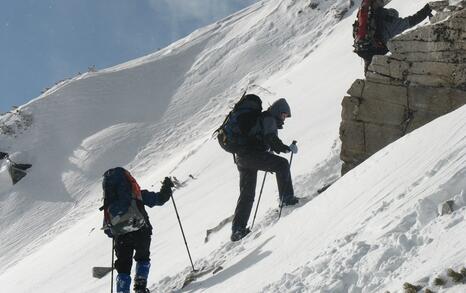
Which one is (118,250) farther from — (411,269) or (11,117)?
(11,117)

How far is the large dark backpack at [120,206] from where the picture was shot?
304 inches

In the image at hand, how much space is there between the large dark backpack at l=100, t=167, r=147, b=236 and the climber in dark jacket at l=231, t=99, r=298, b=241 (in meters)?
1.76

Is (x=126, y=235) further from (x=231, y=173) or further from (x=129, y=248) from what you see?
(x=231, y=173)

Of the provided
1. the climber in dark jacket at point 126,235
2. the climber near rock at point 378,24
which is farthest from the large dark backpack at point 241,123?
the climber near rock at point 378,24

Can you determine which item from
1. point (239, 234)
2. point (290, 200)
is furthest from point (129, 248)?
point (290, 200)

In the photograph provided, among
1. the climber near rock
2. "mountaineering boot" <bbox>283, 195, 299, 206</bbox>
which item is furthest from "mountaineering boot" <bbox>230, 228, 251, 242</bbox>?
the climber near rock

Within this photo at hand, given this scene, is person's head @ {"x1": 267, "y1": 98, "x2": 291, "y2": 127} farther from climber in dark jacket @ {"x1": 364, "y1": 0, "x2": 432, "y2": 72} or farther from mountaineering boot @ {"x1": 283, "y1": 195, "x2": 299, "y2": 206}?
climber in dark jacket @ {"x1": 364, "y1": 0, "x2": 432, "y2": 72}

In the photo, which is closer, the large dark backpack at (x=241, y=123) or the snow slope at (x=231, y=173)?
the snow slope at (x=231, y=173)

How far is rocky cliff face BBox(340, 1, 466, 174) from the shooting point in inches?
364

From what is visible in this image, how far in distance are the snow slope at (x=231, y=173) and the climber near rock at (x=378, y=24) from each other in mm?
2073

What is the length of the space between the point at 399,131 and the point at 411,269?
5.18m

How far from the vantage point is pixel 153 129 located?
28516mm

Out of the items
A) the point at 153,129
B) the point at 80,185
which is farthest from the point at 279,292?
the point at 153,129

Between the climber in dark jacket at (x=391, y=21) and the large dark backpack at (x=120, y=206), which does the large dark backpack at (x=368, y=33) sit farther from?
the large dark backpack at (x=120, y=206)
